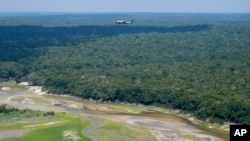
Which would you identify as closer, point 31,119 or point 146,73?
point 31,119

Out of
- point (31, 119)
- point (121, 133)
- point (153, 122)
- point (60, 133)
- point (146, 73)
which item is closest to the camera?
point (60, 133)

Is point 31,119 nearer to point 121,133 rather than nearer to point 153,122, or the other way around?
point 121,133

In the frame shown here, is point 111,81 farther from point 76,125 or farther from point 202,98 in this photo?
point 76,125

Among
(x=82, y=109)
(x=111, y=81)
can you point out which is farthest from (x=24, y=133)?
(x=111, y=81)

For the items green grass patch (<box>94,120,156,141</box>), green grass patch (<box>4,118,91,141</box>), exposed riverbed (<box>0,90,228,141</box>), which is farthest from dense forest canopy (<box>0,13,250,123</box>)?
green grass patch (<box>4,118,91,141</box>)

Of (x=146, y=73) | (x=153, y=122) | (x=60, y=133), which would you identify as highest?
(x=146, y=73)

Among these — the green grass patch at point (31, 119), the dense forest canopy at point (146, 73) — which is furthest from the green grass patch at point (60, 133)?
the dense forest canopy at point (146, 73)

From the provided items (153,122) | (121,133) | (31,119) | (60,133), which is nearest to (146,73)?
(153,122)

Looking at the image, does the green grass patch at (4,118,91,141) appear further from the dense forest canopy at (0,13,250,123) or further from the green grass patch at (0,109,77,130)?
the dense forest canopy at (0,13,250,123)

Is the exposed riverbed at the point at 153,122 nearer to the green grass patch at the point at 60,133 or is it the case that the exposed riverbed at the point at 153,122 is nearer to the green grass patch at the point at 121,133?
the green grass patch at the point at 121,133

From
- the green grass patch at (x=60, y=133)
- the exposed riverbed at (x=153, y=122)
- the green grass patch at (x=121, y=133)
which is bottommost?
the exposed riverbed at (x=153, y=122)
